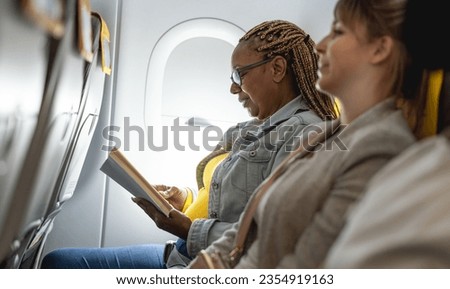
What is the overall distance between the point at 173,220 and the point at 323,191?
0.48 metres

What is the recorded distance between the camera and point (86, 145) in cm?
105

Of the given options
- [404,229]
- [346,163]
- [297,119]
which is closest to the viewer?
[404,229]

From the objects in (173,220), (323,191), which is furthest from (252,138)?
(323,191)

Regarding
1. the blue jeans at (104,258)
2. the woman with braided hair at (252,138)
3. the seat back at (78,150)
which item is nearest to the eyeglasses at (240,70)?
the woman with braided hair at (252,138)

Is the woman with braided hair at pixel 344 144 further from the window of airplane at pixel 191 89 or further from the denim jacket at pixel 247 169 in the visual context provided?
the window of airplane at pixel 191 89

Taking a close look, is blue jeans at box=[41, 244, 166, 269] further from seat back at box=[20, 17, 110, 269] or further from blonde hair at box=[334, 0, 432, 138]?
blonde hair at box=[334, 0, 432, 138]

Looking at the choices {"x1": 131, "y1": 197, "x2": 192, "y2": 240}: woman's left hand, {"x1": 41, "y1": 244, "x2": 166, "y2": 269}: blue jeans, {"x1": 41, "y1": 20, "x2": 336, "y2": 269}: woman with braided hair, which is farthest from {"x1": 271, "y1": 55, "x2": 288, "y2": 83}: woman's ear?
{"x1": 41, "y1": 244, "x2": 166, "y2": 269}: blue jeans

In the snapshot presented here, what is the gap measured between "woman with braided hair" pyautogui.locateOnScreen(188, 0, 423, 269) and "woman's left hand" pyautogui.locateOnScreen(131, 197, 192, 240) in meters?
0.33

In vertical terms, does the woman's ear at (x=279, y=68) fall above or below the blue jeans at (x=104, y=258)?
above

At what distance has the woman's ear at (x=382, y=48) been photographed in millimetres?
531

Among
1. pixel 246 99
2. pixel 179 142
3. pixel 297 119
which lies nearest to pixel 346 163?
pixel 297 119

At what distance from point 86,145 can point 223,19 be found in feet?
1.42

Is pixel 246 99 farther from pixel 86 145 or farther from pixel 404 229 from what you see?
pixel 404 229

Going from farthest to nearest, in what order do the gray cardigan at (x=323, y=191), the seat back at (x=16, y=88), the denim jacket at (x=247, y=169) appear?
the denim jacket at (x=247, y=169)
the seat back at (x=16, y=88)
the gray cardigan at (x=323, y=191)
